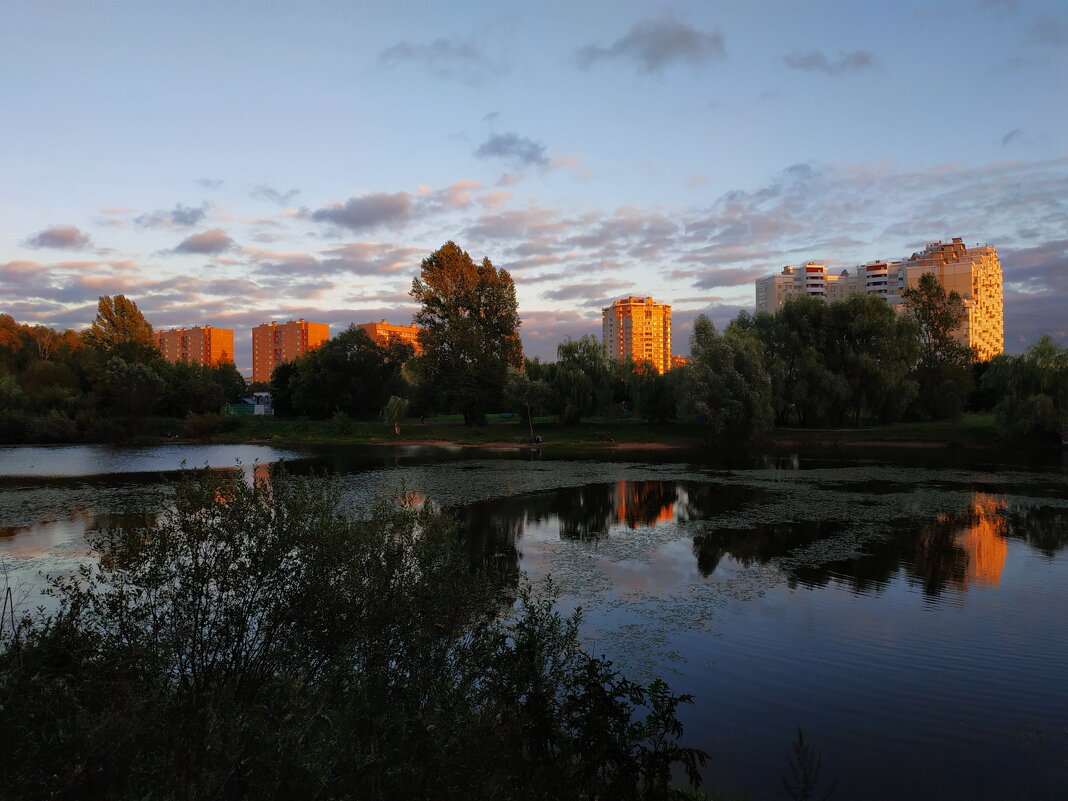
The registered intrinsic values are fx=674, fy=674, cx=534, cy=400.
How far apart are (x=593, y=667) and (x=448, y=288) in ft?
172

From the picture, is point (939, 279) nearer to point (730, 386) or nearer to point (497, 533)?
point (730, 386)

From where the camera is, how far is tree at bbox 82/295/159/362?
237 ft

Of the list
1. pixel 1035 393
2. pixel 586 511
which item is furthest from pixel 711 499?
pixel 1035 393

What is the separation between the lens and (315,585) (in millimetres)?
6422

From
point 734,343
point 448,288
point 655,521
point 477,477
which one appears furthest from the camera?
point 448,288

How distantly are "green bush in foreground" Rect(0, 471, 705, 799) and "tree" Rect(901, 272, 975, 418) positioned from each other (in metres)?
53.2

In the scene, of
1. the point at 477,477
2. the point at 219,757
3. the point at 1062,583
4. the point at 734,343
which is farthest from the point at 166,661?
the point at 734,343

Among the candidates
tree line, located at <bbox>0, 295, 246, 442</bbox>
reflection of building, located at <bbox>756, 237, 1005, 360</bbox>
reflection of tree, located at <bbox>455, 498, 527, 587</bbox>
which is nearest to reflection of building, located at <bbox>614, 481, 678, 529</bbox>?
reflection of tree, located at <bbox>455, 498, 527, 587</bbox>

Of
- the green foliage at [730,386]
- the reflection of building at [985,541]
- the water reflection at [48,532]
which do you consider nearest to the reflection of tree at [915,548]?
the reflection of building at [985,541]

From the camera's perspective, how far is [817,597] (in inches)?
493

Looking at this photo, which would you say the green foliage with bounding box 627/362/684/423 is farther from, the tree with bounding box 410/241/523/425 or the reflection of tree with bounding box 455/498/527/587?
the reflection of tree with bounding box 455/498/527/587

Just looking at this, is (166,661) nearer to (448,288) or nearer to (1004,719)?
(1004,719)

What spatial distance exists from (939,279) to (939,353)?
254 feet

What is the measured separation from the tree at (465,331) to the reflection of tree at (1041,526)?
127 ft
